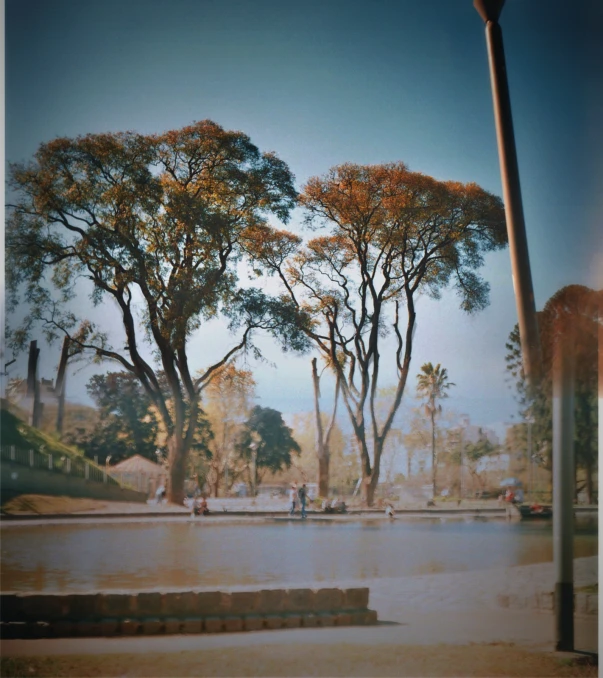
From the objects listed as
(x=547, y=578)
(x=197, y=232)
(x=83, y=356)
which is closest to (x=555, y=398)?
(x=547, y=578)

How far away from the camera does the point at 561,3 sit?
4.36 meters

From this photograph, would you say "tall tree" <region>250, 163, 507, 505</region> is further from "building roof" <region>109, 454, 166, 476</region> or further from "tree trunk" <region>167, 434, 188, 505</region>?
"building roof" <region>109, 454, 166, 476</region>

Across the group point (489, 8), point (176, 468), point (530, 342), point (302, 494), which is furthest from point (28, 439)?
point (489, 8)

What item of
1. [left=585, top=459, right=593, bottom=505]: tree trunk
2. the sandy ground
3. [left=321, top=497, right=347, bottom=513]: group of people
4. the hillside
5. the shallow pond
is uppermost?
the hillside

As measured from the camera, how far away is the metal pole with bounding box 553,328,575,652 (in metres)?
4.07

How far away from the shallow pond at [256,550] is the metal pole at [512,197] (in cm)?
91

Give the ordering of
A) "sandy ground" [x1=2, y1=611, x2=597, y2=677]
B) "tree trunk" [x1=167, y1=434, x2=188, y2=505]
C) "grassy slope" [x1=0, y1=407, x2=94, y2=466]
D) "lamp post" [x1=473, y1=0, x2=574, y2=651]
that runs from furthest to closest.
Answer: "tree trunk" [x1=167, y1=434, x2=188, y2=505], "grassy slope" [x1=0, y1=407, x2=94, y2=466], "lamp post" [x1=473, y1=0, x2=574, y2=651], "sandy ground" [x1=2, y1=611, x2=597, y2=677]

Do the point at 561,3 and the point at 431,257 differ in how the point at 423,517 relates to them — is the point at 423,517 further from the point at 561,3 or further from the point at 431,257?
the point at 561,3

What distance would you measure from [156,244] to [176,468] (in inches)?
46.8

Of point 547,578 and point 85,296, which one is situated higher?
point 85,296

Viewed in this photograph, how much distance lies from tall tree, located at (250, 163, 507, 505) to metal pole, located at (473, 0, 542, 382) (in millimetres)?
96

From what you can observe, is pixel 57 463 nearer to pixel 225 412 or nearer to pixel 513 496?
pixel 225 412

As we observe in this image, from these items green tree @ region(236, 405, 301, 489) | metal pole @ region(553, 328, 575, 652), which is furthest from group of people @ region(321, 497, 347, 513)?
metal pole @ region(553, 328, 575, 652)

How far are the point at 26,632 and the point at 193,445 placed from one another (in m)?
1.20
